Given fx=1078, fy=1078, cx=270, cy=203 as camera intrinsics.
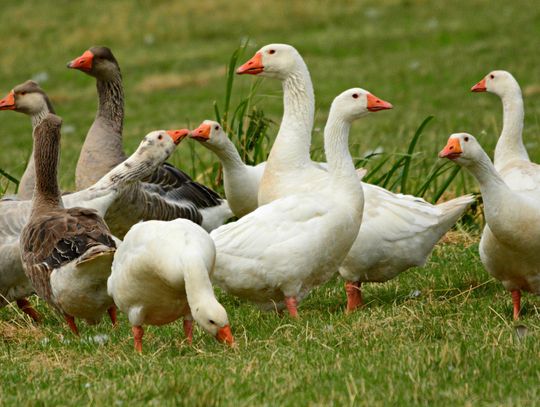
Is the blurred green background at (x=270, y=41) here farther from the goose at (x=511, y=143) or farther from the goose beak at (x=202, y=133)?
the goose beak at (x=202, y=133)

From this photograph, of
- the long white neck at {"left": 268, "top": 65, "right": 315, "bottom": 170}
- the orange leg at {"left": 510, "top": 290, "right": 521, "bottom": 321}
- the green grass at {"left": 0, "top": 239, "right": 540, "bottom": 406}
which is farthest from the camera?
the long white neck at {"left": 268, "top": 65, "right": 315, "bottom": 170}

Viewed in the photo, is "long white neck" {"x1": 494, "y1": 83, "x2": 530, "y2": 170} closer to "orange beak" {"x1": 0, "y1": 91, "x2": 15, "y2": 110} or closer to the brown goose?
the brown goose

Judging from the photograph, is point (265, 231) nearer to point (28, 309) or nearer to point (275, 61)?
point (275, 61)

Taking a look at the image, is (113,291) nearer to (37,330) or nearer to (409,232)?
(37,330)

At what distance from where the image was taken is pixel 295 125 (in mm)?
8867

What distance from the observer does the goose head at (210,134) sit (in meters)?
8.77

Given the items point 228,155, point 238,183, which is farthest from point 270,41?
point 228,155

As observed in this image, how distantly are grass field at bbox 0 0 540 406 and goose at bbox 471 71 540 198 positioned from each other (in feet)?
2.93

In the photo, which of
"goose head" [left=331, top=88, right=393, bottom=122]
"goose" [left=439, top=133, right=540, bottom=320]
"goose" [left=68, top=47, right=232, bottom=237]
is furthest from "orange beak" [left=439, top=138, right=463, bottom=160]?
"goose" [left=68, top=47, right=232, bottom=237]

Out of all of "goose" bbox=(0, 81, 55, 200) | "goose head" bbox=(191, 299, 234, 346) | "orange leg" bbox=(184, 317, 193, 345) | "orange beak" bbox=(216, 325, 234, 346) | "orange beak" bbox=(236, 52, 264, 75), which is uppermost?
"orange beak" bbox=(236, 52, 264, 75)

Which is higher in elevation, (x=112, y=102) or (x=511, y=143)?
(x=511, y=143)

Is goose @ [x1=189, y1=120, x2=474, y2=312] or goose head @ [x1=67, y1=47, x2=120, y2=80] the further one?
goose head @ [x1=67, y1=47, x2=120, y2=80]

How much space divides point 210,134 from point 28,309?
6.65ft

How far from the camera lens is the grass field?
17.8 feet
